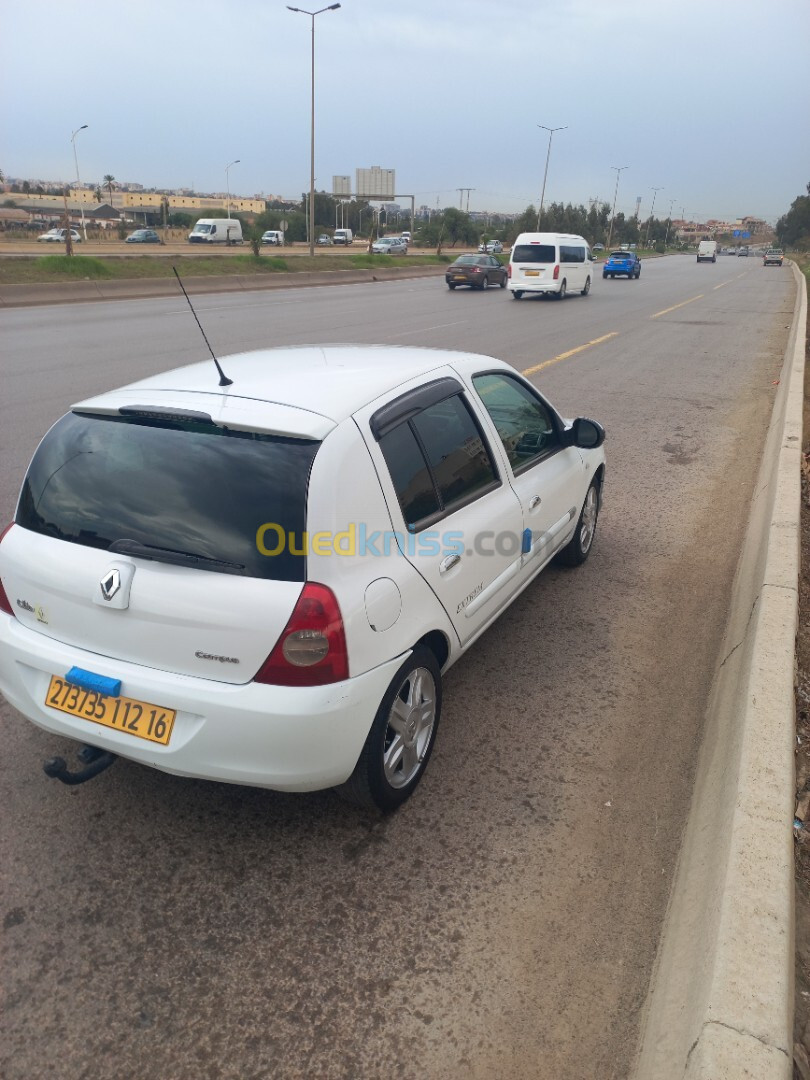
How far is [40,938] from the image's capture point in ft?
8.29

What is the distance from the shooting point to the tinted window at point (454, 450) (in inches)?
131

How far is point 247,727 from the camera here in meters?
2.55

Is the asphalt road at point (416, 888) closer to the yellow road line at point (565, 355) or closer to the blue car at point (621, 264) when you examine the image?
the yellow road line at point (565, 355)

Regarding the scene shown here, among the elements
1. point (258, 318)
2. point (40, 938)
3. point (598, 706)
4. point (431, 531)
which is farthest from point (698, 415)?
point (258, 318)

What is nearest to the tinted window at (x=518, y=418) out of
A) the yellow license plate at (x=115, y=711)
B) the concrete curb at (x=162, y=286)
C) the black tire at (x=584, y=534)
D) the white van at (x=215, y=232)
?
the black tire at (x=584, y=534)

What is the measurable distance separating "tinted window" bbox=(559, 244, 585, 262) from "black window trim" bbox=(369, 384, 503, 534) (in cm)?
2575

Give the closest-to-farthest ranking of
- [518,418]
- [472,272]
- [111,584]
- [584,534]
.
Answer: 1. [111,584]
2. [518,418]
3. [584,534]
4. [472,272]

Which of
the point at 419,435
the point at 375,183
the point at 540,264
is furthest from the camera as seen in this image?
the point at 375,183

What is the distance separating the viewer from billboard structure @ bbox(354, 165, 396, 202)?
98.1 metres

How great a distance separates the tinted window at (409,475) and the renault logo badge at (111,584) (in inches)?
40.0

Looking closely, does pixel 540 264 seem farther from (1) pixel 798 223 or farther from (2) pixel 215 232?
(1) pixel 798 223

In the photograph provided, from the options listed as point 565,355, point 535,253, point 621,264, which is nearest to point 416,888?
point 565,355

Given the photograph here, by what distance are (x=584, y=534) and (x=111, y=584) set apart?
3.47 m

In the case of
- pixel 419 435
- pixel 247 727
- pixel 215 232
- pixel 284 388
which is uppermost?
pixel 284 388
